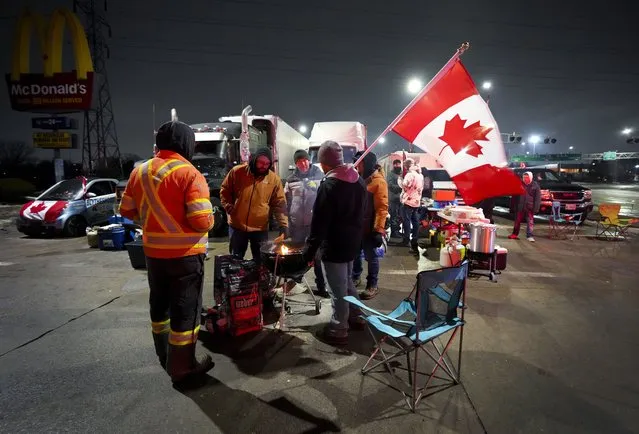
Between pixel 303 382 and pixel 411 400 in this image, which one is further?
pixel 303 382

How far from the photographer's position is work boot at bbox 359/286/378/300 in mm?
5211

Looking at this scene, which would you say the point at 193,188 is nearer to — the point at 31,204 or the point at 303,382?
the point at 303,382

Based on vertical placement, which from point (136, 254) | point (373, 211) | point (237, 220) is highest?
point (373, 211)

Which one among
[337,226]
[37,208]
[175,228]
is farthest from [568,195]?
[37,208]

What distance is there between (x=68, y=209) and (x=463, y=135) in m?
11.0

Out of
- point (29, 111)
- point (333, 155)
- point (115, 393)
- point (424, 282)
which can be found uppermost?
point (29, 111)

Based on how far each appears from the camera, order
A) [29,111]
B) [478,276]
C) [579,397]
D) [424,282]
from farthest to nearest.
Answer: [29,111] < [478,276] < [579,397] < [424,282]

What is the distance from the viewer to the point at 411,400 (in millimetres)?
2891

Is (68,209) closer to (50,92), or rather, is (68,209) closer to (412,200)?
(412,200)

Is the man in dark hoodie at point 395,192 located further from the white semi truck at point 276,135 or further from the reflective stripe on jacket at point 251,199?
the reflective stripe on jacket at point 251,199

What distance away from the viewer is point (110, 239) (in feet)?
27.8

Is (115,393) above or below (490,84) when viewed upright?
below

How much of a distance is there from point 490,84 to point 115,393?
20.4 m

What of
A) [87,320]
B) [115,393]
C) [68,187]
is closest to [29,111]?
[68,187]
